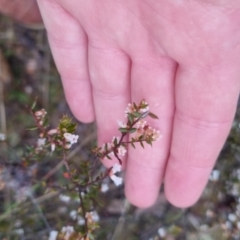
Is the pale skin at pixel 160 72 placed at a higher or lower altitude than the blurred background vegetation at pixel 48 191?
higher

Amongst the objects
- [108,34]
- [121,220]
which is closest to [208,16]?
[108,34]

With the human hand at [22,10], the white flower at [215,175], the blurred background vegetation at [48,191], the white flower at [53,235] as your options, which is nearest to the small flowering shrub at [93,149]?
the white flower at [53,235]

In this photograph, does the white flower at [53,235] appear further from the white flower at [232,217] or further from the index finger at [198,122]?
the white flower at [232,217]

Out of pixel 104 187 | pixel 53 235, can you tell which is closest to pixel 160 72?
pixel 104 187

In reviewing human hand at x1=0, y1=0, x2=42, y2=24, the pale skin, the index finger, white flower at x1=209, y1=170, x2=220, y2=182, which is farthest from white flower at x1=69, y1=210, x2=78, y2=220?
human hand at x1=0, y1=0, x2=42, y2=24

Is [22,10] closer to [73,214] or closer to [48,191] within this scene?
[48,191]

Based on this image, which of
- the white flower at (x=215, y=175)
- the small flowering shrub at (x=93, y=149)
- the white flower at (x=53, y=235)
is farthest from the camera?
the white flower at (x=215, y=175)
